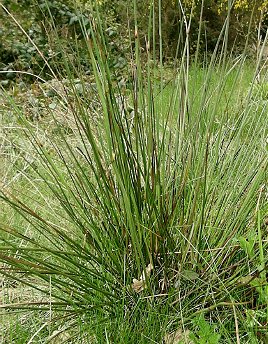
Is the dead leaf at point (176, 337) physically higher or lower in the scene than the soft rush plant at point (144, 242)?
lower

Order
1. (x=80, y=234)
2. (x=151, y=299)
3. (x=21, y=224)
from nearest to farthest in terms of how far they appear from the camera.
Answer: (x=151, y=299), (x=80, y=234), (x=21, y=224)

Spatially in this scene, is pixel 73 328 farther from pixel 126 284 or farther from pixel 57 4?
pixel 57 4

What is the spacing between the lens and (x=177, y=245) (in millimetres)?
1212

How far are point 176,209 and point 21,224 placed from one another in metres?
0.83

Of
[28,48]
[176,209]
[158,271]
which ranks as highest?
[176,209]

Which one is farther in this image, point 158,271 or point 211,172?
point 211,172

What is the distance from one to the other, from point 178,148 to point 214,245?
0.92ft

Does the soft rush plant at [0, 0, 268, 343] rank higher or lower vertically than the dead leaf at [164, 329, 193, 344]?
higher

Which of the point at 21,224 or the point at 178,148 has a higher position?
the point at 178,148

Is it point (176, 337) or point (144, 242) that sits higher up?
point (144, 242)

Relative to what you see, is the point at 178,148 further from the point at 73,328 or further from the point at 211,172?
the point at 73,328

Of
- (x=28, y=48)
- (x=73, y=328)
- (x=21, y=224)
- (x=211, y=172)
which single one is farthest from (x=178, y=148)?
(x=28, y=48)

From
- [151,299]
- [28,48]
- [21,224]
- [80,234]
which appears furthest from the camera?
[28,48]

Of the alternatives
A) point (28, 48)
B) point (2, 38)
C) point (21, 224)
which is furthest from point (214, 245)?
point (2, 38)
